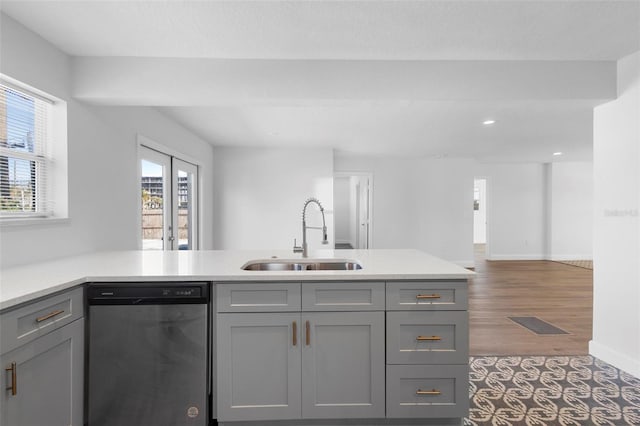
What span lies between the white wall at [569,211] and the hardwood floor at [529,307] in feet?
3.72

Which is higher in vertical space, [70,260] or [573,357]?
[70,260]

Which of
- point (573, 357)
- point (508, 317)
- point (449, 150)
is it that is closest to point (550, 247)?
point (449, 150)

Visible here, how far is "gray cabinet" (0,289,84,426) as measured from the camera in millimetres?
1314

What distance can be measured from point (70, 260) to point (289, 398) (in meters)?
1.70

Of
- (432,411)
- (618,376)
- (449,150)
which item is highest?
(449,150)

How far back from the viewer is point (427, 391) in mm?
1818

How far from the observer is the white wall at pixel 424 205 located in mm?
7363

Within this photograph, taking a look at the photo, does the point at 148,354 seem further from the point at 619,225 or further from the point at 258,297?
the point at 619,225

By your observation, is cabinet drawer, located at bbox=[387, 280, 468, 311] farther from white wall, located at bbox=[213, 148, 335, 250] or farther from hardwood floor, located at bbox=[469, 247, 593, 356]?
white wall, located at bbox=[213, 148, 335, 250]

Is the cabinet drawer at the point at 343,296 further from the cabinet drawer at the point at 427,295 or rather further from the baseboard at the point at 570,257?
the baseboard at the point at 570,257

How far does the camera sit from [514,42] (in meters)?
2.25

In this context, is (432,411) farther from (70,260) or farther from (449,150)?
(449,150)

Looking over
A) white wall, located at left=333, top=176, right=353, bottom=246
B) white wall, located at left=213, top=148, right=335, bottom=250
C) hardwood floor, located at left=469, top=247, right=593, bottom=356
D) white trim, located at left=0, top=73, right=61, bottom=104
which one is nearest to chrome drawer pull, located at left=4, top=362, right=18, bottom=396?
white trim, located at left=0, top=73, right=61, bottom=104

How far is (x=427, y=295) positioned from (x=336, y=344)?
566 mm
